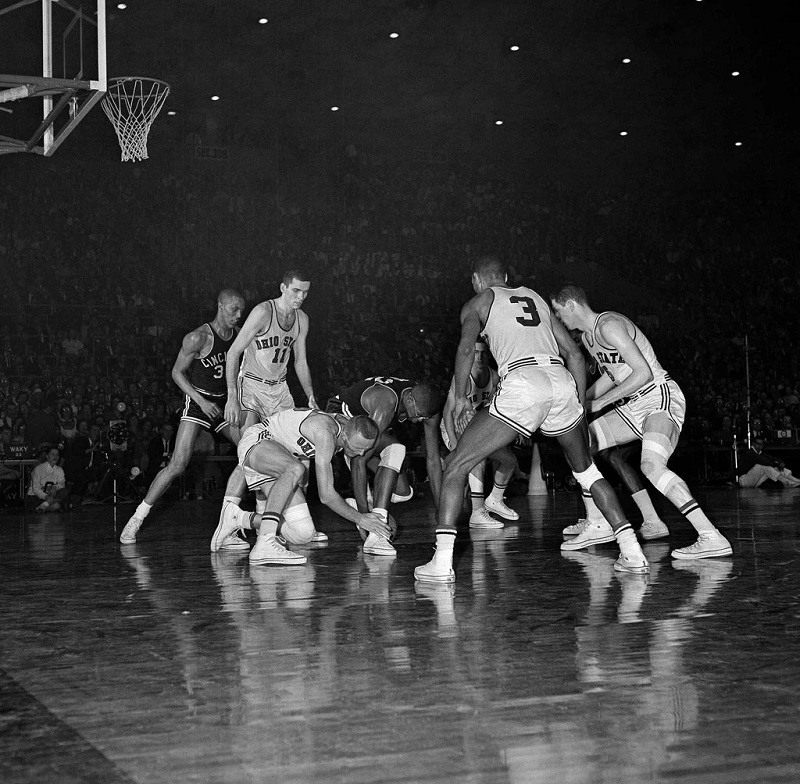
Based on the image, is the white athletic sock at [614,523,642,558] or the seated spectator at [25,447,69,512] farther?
the seated spectator at [25,447,69,512]

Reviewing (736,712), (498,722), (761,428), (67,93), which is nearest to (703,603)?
(736,712)

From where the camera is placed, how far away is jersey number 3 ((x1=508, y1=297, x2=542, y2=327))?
538cm

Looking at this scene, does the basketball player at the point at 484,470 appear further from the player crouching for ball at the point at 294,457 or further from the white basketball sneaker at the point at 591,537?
the player crouching for ball at the point at 294,457

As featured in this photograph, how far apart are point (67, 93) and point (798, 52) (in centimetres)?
1484

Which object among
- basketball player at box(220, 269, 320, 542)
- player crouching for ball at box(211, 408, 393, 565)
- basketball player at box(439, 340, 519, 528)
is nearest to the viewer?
player crouching for ball at box(211, 408, 393, 565)

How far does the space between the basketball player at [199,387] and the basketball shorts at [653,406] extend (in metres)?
2.84

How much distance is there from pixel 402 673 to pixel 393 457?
3.82 m

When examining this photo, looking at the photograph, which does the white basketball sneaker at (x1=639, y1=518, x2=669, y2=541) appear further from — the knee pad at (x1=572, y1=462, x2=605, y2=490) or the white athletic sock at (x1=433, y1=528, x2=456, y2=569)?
the white athletic sock at (x1=433, y1=528, x2=456, y2=569)

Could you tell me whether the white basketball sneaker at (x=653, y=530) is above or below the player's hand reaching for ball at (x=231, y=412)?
below

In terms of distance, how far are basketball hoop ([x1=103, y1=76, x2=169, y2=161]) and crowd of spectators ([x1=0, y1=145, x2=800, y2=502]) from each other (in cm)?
461

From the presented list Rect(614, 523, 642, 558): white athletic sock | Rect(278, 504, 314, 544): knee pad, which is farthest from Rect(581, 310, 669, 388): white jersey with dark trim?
Rect(278, 504, 314, 544): knee pad

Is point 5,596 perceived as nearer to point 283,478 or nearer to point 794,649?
point 283,478

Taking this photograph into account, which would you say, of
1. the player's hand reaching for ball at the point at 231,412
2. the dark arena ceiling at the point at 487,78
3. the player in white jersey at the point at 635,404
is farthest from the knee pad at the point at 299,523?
the dark arena ceiling at the point at 487,78

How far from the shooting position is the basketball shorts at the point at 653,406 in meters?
6.46
